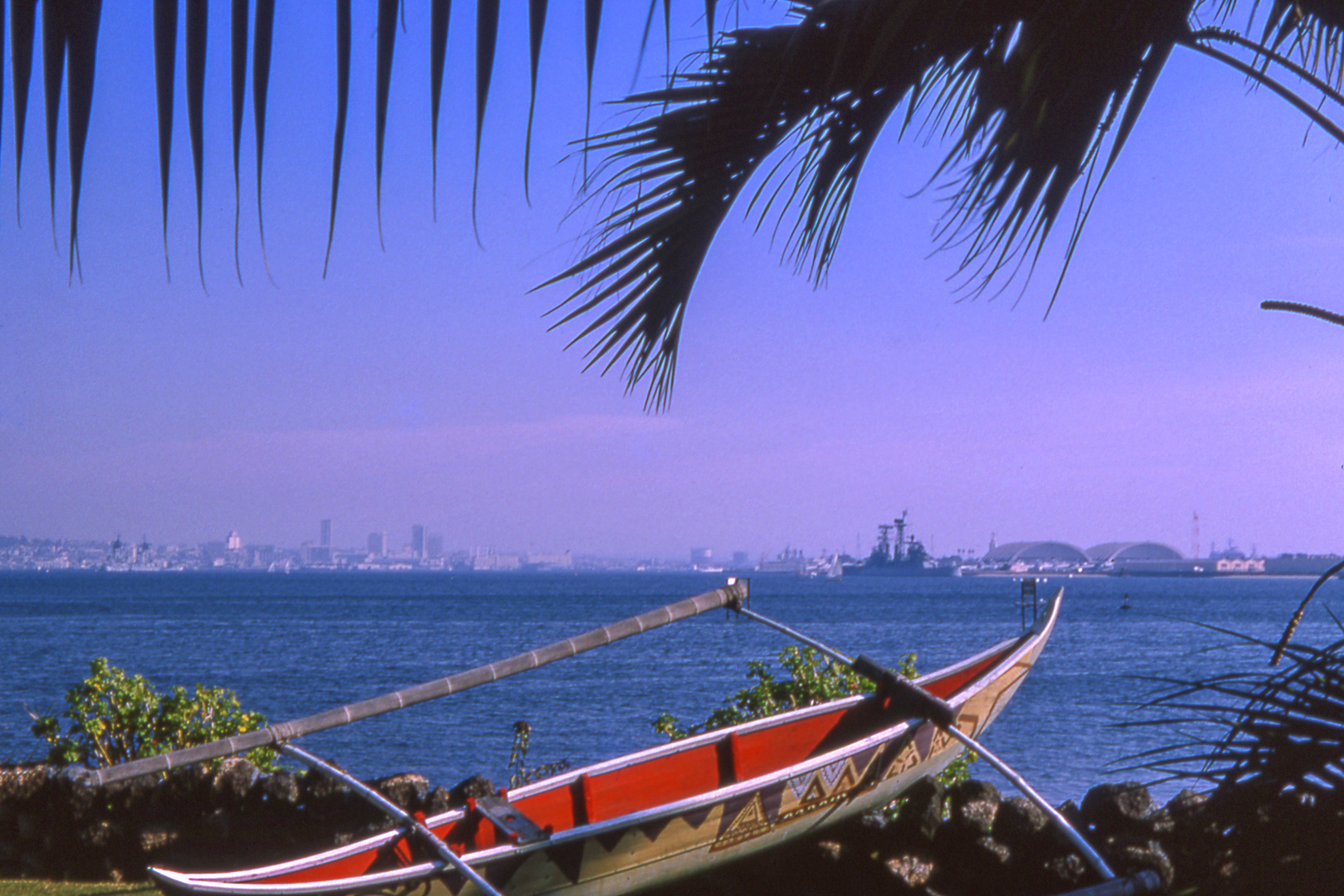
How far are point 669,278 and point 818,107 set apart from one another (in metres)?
0.45

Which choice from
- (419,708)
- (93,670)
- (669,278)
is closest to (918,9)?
(669,278)

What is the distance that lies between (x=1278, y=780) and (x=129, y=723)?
678 cm

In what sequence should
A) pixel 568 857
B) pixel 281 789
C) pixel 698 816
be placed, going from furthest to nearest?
pixel 281 789
pixel 698 816
pixel 568 857

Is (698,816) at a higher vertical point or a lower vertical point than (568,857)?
higher

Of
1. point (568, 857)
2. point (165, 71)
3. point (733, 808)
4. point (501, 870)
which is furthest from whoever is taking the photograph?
point (733, 808)

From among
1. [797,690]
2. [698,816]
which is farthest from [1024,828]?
[797,690]

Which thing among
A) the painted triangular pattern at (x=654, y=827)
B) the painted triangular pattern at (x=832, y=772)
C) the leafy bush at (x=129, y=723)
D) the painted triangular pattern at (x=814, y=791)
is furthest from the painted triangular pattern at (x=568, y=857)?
the leafy bush at (x=129, y=723)

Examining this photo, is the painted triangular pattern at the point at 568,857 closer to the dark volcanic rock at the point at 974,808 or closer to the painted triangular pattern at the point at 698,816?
the painted triangular pattern at the point at 698,816

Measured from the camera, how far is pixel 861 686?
23.7 feet

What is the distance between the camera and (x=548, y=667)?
145 ft

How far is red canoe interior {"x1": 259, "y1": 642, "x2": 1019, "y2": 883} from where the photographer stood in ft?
15.3

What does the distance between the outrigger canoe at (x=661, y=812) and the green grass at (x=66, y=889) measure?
3.49ft

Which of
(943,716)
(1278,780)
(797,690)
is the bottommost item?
(797,690)

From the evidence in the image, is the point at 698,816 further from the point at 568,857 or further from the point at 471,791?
the point at 471,791
